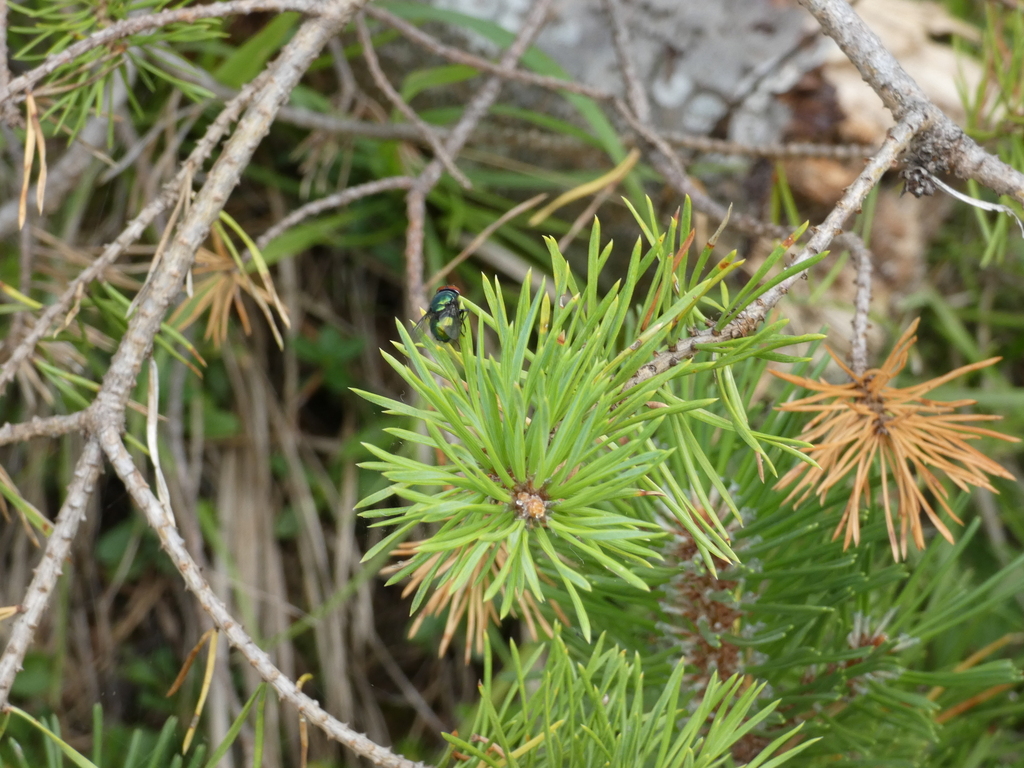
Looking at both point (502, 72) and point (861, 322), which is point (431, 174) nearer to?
point (502, 72)

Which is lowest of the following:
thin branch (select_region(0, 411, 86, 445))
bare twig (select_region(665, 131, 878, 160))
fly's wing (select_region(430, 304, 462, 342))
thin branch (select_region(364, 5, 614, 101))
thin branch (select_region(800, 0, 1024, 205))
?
thin branch (select_region(0, 411, 86, 445))

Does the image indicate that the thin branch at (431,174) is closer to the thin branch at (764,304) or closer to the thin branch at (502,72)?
the thin branch at (502,72)

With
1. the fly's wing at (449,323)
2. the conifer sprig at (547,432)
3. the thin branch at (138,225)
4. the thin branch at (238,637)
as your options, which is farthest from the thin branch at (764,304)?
the thin branch at (138,225)

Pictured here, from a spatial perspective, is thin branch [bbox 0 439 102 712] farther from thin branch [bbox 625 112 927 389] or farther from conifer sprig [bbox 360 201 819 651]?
thin branch [bbox 625 112 927 389]

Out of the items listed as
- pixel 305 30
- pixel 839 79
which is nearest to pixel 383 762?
pixel 305 30

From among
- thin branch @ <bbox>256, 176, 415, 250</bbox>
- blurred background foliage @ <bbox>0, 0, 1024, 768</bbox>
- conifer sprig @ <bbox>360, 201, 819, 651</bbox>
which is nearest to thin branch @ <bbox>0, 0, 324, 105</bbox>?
thin branch @ <bbox>256, 176, 415, 250</bbox>

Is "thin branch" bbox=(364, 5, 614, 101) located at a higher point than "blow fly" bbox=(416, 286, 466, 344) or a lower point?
higher

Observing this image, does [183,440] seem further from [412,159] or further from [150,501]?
[150,501]
